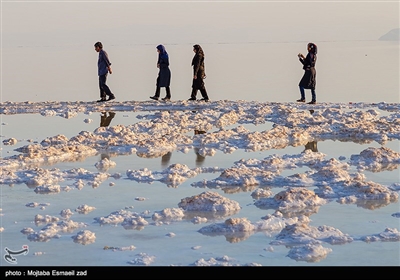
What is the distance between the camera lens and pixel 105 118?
1753 centimetres

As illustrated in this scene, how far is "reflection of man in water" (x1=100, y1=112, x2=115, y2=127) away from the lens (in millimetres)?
16484

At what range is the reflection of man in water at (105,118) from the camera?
1648 centimetres

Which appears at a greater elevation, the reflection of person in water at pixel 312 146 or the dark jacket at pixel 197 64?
the dark jacket at pixel 197 64

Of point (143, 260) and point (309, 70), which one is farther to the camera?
point (309, 70)

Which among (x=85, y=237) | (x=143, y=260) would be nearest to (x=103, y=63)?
(x=85, y=237)

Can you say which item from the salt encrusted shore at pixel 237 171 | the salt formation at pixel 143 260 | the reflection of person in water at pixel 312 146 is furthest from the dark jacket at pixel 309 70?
the salt formation at pixel 143 260

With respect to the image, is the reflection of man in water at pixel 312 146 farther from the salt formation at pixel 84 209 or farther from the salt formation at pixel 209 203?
the salt formation at pixel 84 209

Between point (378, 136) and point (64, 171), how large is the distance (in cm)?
604

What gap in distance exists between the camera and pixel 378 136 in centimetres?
1416

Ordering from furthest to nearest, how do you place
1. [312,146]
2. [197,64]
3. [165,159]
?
[197,64] → [312,146] → [165,159]

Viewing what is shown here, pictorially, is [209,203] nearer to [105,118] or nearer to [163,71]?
[105,118]

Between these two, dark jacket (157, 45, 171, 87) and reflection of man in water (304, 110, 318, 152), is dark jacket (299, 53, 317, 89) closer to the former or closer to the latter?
dark jacket (157, 45, 171, 87)
